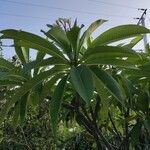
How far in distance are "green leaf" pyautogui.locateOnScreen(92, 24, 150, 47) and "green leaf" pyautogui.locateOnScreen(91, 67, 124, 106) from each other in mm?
151

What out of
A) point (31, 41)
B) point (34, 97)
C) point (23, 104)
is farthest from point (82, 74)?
point (34, 97)

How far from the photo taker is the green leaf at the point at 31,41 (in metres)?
2.16

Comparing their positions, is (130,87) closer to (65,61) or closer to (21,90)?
(65,61)

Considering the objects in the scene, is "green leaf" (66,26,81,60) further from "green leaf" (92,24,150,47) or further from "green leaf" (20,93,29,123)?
"green leaf" (20,93,29,123)

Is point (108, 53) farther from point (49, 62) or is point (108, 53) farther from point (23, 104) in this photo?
point (23, 104)

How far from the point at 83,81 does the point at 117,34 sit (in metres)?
0.33

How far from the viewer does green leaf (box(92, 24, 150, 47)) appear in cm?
219

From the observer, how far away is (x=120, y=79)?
98.0 inches

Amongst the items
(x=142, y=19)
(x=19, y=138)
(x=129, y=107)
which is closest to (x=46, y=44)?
(x=129, y=107)

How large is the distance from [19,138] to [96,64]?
3.75m

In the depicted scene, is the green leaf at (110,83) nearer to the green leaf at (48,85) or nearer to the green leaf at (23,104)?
the green leaf at (48,85)

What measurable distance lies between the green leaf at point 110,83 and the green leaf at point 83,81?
5cm

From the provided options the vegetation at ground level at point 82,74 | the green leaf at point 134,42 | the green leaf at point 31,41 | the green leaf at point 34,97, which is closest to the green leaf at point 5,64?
the vegetation at ground level at point 82,74

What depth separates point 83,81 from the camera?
6.73 feet
